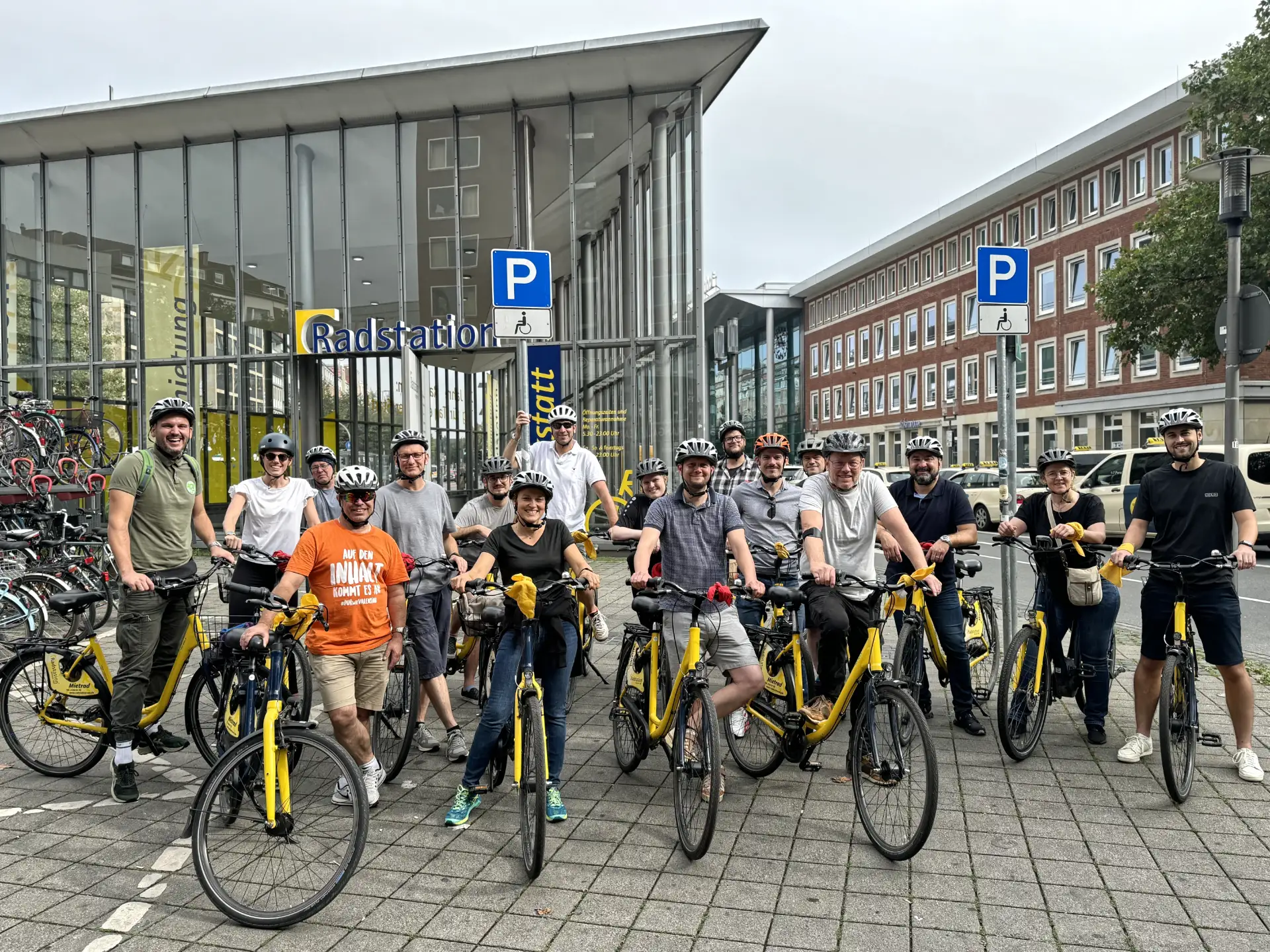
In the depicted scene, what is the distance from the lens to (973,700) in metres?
6.51

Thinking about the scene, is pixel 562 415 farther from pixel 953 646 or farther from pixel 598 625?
pixel 953 646

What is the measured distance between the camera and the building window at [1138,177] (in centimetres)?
3591

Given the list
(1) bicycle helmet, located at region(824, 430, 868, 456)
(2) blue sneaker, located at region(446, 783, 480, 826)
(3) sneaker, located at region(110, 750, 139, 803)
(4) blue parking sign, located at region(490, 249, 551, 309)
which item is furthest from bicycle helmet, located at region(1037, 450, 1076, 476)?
(3) sneaker, located at region(110, 750, 139, 803)

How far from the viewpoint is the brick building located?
34.7 meters

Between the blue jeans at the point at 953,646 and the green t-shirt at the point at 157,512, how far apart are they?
4268mm

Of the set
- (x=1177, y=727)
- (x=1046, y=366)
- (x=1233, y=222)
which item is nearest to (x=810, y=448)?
(x=1177, y=727)

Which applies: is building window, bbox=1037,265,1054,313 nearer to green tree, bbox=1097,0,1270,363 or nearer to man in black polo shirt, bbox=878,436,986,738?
green tree, bbox=1097,0,1270,363

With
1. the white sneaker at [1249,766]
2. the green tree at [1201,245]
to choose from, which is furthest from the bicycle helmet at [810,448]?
the green tree at [1201,245]

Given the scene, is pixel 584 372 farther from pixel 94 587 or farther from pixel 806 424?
pixel 806 424

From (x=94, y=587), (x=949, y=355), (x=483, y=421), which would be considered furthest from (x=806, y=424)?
(x=94, y=587)

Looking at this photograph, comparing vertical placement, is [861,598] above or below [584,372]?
below

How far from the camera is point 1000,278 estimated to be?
806 cm

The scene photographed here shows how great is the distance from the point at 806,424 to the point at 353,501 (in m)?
68.9

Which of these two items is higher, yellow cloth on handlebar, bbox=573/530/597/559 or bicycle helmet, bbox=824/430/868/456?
bicycle helmet, bbox=824/430/868/456
